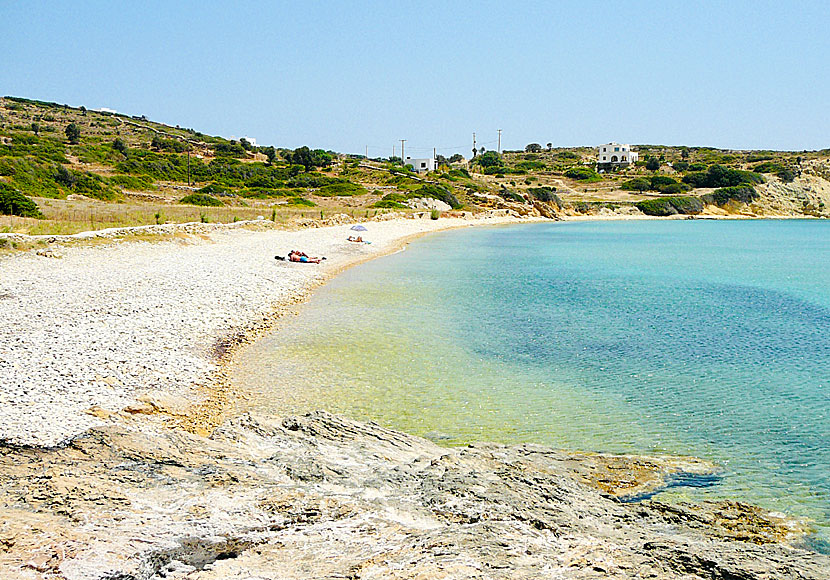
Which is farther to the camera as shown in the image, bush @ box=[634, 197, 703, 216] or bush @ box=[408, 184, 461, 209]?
bush @ box=[634, 197, 703, 216]

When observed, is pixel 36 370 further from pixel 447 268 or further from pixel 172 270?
pixel 447 268

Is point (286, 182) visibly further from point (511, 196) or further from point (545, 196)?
point (545, 196)

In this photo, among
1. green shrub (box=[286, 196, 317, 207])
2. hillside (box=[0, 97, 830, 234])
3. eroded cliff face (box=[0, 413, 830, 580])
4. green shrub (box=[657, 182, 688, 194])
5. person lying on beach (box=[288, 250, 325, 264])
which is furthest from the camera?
green shrub (box=[657, 182, 688, 194])

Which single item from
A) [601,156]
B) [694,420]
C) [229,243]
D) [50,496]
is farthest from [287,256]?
[601,156]

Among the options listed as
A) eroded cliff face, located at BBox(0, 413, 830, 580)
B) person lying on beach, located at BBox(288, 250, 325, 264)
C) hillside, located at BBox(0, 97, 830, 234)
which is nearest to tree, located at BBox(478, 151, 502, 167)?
hillside, located at BBox(0, 97, 830, 234)

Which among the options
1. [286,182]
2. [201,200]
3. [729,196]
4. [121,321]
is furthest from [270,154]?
[121,321]

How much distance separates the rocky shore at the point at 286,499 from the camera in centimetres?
448

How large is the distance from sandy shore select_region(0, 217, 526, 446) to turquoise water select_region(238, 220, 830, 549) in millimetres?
1199

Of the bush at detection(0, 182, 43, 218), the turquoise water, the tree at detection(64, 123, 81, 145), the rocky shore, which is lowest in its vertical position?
the turquoise water

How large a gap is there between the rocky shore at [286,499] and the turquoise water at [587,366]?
2.79ft

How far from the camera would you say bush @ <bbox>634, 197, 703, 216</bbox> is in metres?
82.9

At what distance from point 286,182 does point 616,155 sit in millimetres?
73627

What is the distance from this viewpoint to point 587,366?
1226 centimetres

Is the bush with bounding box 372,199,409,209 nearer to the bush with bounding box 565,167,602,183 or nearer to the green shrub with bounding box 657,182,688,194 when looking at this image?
the bush with bounding box 565,167,602,183
